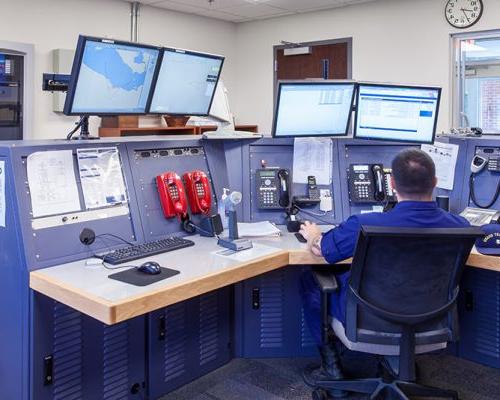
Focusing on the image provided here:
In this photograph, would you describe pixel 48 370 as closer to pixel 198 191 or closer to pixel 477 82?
pixel 198 191

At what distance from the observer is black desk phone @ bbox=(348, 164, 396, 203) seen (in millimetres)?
2717

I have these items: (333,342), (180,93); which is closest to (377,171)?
(333,342)

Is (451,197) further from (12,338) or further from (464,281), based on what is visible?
(12,338)

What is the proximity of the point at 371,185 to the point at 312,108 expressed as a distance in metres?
0.51

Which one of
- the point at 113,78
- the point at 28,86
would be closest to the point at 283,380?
the point at 113,78

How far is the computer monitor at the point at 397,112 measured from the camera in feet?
8.68

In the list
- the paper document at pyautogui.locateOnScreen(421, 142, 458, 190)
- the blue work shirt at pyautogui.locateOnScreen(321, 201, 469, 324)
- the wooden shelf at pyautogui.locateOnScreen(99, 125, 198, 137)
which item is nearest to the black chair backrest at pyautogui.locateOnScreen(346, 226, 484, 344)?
the blue work shirt at pyautogui.locateOnScreen(321, 201, 469, 324)

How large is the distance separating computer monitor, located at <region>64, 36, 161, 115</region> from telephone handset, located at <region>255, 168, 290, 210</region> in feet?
2.32

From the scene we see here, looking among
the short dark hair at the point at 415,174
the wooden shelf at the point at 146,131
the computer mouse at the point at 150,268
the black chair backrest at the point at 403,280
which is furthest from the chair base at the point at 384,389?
the wooden shelf at the point at 146,131

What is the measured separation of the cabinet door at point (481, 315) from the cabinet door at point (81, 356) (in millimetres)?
1625

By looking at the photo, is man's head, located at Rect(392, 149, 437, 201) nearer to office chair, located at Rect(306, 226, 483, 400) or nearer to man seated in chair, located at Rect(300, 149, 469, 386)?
man seated in chair, located at Rect(300, 149, 469, 386)

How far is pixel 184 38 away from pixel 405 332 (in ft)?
16.3

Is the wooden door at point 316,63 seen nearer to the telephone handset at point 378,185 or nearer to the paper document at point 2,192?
the telephone handset at point 378,185

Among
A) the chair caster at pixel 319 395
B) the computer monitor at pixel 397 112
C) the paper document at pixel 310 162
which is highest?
the computer monitor at pixel 397 112
